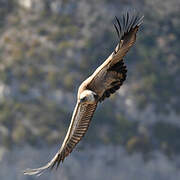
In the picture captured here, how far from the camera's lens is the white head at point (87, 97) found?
12555 mm

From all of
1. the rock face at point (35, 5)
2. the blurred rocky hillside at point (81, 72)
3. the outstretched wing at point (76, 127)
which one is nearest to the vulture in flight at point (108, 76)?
the outstretched wing at point (76, 127)

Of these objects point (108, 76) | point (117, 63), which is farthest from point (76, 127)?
point (117, 63)

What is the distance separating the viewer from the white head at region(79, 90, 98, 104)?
1255 cm

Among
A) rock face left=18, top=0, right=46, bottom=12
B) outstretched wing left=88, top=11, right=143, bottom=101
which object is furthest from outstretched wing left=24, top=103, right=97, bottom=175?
rock face left=18, top=0, right=46, bottom=12

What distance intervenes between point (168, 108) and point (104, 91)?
4235cm

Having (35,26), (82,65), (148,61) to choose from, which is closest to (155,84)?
(148,61)

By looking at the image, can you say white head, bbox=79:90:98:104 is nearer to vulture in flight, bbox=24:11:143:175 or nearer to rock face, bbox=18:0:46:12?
vulture in flight, bbox=24:11:143:175

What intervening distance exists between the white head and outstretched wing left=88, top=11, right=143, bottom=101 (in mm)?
259

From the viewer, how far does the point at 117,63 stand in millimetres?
12836

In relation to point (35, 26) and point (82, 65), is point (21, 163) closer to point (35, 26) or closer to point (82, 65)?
point (82, 65)

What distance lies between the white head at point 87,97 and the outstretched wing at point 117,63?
259 millimetres

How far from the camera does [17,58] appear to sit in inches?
2231

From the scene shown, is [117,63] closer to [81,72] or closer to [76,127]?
[76,127]

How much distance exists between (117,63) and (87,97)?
0.81m
